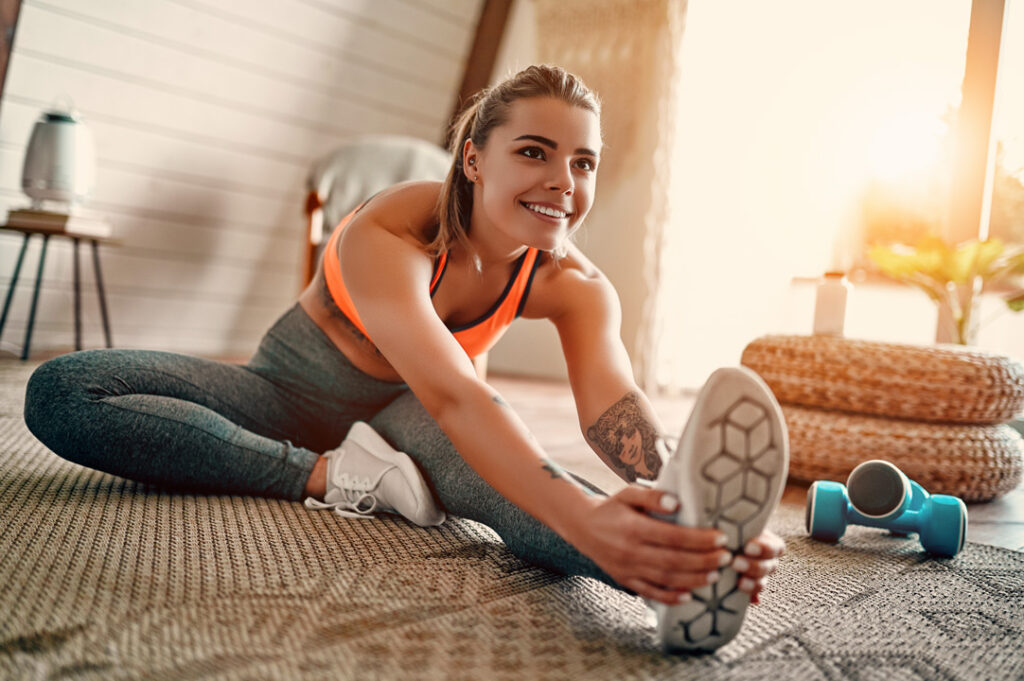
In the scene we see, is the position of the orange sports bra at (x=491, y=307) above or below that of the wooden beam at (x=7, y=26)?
below

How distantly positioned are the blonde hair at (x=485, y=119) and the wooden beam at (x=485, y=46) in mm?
2440

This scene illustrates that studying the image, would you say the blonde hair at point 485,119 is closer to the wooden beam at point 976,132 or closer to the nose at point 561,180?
the nose at point 561,180

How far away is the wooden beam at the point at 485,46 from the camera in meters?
3.44

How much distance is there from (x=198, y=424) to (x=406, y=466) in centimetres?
31

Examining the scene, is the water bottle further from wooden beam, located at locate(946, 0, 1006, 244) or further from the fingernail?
the fingernail

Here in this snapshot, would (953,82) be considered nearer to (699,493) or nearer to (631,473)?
(631,473)

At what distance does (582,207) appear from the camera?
40.6 inches

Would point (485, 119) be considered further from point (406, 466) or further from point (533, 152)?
point (406, 466)

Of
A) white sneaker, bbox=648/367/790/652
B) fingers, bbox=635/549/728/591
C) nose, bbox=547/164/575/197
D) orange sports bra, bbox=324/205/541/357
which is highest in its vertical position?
nose, bbox=547/164/575/197

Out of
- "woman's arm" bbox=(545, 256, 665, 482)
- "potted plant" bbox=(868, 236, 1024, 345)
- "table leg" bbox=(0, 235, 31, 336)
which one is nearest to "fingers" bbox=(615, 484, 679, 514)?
"woman's arm" bbox=(545, 256, 665, 482)

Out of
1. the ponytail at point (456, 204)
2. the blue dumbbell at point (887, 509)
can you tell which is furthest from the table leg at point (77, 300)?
the blue dumbbell at point (887, 509)

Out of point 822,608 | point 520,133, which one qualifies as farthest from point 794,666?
point 520,133

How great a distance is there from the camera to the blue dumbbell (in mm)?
1121

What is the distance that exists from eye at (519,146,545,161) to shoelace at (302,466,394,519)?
478mm
